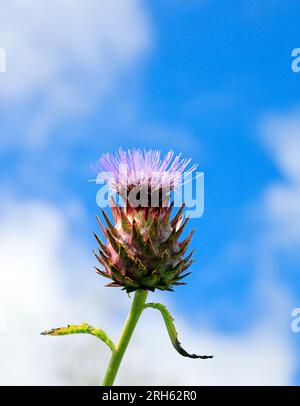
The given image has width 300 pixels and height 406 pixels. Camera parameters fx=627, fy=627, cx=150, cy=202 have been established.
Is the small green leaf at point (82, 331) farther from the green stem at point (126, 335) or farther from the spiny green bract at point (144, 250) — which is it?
the spiny green bract at point (144, 250)

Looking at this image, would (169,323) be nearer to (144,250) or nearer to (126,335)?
(126,335)

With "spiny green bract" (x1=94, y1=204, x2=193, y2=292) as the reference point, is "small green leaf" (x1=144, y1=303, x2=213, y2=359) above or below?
below

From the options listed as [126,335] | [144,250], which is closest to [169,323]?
[126,335]

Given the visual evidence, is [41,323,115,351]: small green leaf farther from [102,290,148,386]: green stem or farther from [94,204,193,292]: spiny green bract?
[94,204,193,292]: spiny green bract

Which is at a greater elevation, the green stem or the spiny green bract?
the spiny green bract
